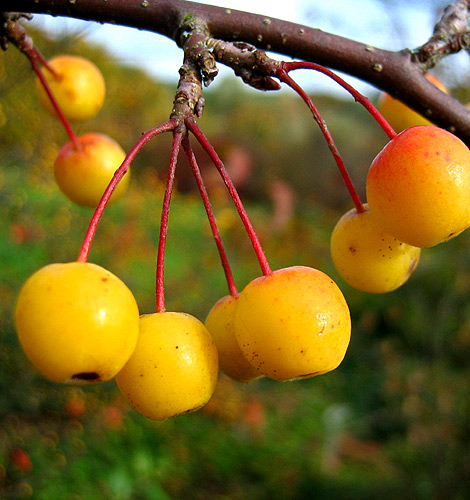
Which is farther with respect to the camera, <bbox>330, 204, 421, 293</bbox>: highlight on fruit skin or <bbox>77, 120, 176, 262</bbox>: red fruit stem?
<bbox>330, 204, 421, 293</bbox>: highlight on fruit skin

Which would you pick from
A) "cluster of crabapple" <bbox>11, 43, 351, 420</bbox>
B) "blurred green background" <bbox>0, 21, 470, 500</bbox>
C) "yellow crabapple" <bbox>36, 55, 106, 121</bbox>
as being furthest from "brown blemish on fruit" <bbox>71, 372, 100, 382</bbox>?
"blurred green background" <bbox>0, 21, 470, 500</bbox>

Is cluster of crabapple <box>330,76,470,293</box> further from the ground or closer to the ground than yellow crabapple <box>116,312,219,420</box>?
further from the ground

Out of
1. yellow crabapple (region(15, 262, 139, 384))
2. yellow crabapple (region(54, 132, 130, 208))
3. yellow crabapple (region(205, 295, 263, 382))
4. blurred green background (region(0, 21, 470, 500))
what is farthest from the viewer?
blurred green background (region(0, 21, 470, 500))

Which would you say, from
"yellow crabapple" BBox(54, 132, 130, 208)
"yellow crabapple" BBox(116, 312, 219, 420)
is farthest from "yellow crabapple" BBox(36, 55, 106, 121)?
"yellow crabapple" BBox(116, 312, 219, 420)

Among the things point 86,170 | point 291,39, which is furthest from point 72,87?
point 291,39

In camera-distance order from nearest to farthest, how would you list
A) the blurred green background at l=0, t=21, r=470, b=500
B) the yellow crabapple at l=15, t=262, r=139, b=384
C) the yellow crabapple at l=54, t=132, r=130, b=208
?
1. the yellow crabapple at l=15, t=262, r=139, b=384
2. the yellow crabapple at l=54, t=132, r=130, b=208
3. the blurred green background at l=0, t=21, r=470, b=500

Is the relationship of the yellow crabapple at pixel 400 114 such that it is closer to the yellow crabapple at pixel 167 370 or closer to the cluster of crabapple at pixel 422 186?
the cluster of crabapple at pixel 422 186

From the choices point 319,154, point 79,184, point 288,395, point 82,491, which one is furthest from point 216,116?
point 79,184

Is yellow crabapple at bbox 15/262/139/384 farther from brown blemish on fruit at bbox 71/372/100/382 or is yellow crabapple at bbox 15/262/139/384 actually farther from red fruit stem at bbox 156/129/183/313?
red fruit stem at bbox 156/129/183/313

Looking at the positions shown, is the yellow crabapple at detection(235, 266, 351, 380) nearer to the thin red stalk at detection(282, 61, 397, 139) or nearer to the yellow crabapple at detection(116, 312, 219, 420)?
the yellow crabapple at detection(116, 312, 219, 420)
